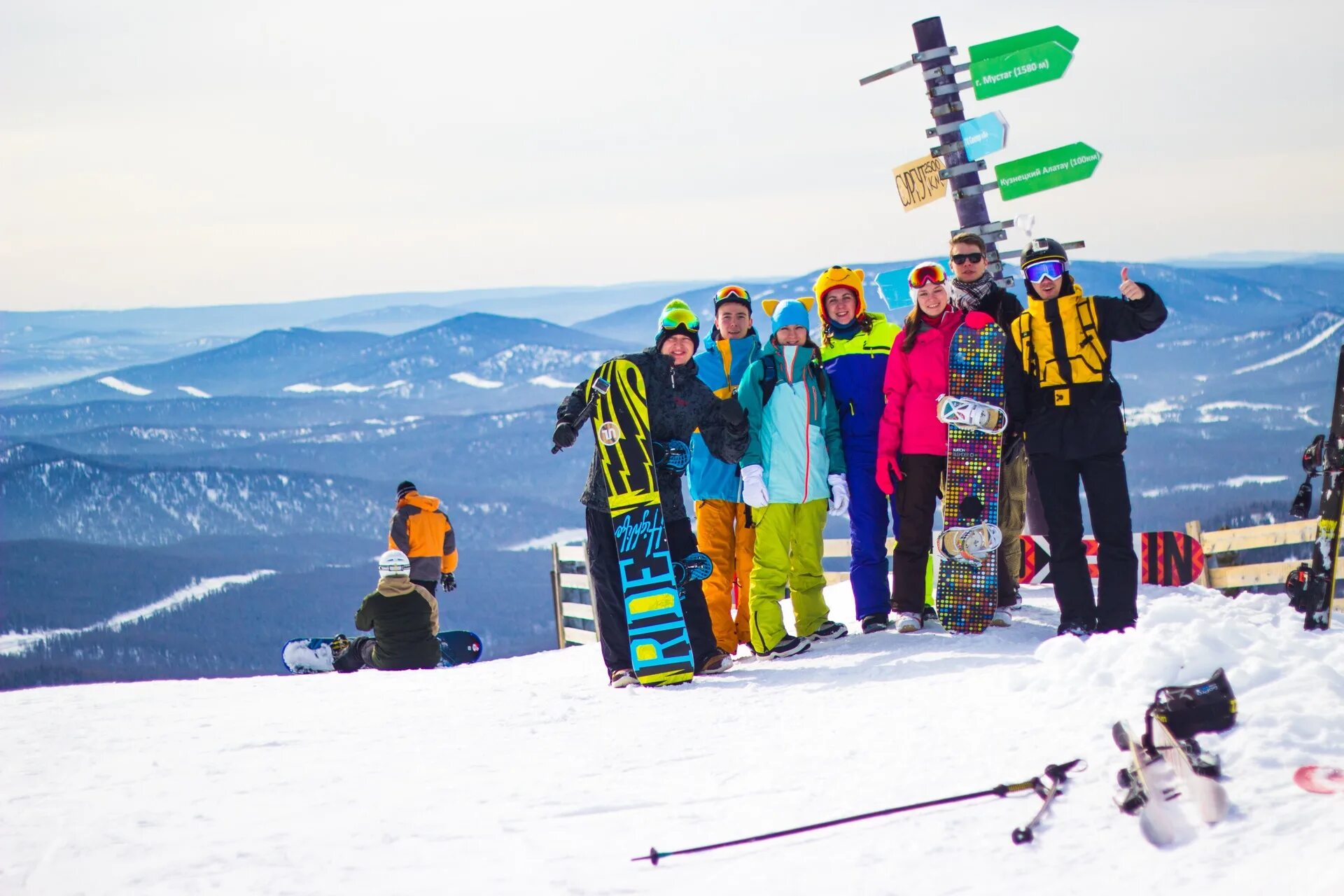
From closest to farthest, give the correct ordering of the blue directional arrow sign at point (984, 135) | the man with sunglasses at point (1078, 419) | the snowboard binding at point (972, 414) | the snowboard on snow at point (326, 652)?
the man with sunglasses at point (1078, 419) < the snowboard binding at point (972, 414) < the blue directional arrow sign at point (984, 135) < the snowboard on snow at point (326, 652)

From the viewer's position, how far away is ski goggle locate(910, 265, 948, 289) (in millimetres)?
6316

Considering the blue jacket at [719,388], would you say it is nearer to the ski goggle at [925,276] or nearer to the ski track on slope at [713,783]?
the ski goggle at [925,276]

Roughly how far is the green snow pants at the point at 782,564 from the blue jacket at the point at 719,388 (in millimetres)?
240

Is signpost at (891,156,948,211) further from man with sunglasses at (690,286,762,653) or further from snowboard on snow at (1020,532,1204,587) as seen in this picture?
snowboard on snow at (1020,532,1204,587)

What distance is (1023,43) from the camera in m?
7.52

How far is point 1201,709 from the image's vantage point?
386cm

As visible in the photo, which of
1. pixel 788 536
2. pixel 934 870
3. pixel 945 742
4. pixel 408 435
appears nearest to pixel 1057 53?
pixel 788 536

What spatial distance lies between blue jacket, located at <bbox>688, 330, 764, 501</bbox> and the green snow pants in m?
0.24

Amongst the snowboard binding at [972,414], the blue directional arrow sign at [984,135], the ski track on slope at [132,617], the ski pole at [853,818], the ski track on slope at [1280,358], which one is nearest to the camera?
the ski pole at [853,818]

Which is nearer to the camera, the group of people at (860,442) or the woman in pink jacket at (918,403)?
the group of people at (860,442)

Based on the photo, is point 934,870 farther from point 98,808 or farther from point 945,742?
point 98,808

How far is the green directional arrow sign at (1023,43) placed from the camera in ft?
24.1

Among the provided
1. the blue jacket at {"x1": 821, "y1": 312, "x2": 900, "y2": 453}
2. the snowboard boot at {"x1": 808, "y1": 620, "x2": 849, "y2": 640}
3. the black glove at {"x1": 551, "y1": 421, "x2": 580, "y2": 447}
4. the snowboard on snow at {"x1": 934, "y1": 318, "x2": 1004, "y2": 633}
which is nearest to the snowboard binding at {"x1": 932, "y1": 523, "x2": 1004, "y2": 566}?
the snowboard on snow at {"x1": 934, "y1": 318, "x2": 1004, "y2": 633}

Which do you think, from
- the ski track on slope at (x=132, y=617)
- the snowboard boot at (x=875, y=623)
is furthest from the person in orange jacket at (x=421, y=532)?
the ski track on slope at (x=132, y=617)
